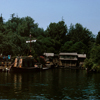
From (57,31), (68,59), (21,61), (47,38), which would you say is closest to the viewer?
(21,61)

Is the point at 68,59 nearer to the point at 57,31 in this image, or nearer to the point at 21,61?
the point at 57,31

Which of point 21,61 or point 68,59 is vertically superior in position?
point 68,59

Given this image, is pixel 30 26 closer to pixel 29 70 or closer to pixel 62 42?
pixel 62 42

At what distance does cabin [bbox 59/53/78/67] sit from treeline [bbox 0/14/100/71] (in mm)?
6679

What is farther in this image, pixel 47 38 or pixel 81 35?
pixel 81 35

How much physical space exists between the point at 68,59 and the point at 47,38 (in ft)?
55.2

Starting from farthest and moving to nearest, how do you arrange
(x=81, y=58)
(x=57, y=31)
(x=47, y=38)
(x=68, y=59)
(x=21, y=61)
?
(x=57, y=31) < (x=47, y=38) < (x=81, y=58) < (x=68, y=59) < (x=21, y=61)

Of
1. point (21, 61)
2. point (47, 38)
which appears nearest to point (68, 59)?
point (47, 38)

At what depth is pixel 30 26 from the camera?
11712 cm

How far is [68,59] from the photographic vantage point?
10700 cm

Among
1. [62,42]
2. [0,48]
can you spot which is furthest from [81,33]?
[0,48]

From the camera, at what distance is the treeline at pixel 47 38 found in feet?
267

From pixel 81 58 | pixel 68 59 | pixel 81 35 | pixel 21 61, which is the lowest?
pixel 21 61

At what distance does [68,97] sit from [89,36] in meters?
104
